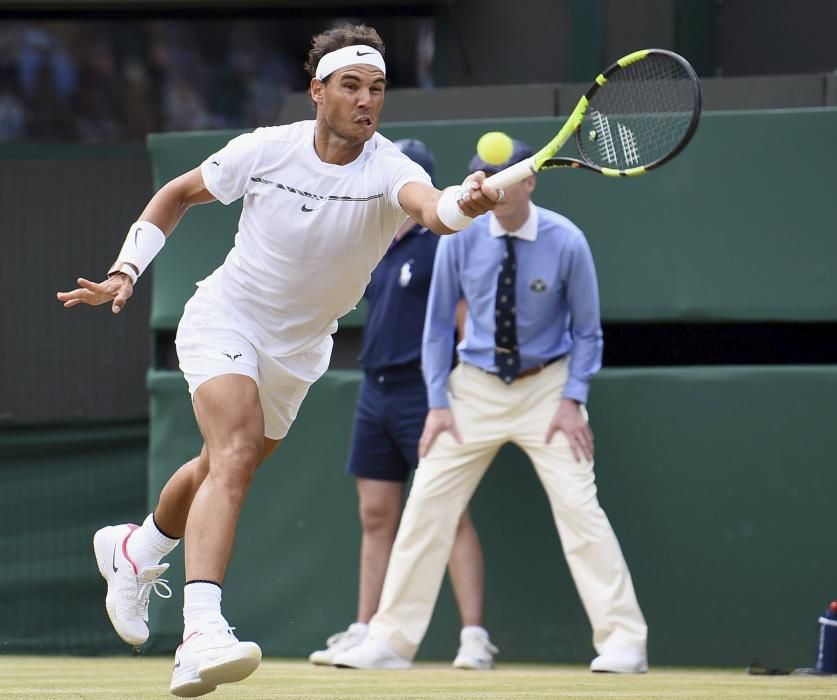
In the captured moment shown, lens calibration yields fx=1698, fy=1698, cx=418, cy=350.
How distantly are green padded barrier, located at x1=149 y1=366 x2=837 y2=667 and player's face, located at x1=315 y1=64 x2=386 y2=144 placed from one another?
2.67 meters

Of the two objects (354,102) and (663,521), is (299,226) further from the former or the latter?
(663,521)

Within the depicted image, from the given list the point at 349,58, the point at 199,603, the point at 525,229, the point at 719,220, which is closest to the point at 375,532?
the point at 525,229

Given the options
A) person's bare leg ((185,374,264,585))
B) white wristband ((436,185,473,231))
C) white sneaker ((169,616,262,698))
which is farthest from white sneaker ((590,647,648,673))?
white wristband ((436,185,473,231))

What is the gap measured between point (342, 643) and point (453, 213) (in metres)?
3.18

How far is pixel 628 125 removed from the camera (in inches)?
220

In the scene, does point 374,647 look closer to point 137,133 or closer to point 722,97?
point 722,97

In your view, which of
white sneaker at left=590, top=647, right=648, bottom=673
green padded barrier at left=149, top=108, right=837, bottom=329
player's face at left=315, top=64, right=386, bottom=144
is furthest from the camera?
green padded barrier at left=149, top=108, right=837, bottom=329

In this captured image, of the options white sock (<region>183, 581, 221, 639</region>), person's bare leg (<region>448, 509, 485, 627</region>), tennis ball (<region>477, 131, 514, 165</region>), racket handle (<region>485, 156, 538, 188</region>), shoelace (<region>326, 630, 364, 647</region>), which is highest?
tennis ball (<region>477, 131, 514, 165</region>)

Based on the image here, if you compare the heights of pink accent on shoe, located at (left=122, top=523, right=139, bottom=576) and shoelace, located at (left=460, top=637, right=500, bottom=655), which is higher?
pink accent on shoe, located at (left=122, top=523, right=139, bottom=576)

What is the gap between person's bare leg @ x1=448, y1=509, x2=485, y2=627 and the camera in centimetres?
716

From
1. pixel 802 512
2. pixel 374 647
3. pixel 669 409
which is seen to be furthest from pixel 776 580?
pixel 374 647

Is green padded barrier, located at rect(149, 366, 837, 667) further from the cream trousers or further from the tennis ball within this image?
the tennis ball

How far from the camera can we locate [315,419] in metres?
7.82

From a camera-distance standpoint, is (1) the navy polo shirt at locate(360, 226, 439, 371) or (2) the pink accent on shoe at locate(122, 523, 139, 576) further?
(1) the navy polo shirt at locate(360, 226, 439, 371)
